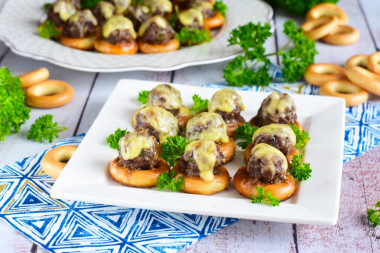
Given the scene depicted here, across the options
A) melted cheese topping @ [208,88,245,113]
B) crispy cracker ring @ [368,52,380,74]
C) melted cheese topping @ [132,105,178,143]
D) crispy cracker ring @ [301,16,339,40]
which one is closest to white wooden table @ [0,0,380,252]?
crispy cracker ring @ [301,16,339,40]

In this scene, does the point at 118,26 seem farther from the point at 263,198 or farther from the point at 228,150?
the point at 263,198

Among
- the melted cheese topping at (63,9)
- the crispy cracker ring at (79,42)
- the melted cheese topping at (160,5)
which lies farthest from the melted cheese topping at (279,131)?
the melted cheese topping at (63,9)

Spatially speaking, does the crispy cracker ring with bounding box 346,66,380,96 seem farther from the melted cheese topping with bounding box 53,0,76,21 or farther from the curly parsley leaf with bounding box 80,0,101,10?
the curly parsley leaf with bounding box 80,0,101,10

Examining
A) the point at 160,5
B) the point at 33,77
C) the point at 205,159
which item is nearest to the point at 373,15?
the point at 160,5

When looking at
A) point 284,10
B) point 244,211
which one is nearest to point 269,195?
point 244,211

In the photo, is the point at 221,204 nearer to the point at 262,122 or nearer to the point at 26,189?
the point at 262,122

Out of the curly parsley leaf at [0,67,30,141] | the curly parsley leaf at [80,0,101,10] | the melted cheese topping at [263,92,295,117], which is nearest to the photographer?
the melted cheese topping at [263,92,295,117]

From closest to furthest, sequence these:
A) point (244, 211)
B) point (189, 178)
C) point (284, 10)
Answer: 1. point (244, 211)
2. point (189, 178)
3. point (284, 10)
